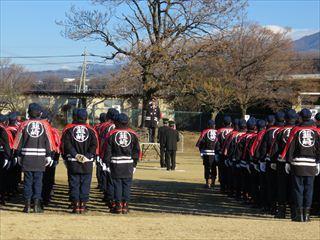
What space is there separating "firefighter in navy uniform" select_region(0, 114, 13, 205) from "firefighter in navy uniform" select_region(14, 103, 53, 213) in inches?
41.0

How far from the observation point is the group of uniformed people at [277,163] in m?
11.8

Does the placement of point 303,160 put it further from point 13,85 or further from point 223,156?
point 13,85

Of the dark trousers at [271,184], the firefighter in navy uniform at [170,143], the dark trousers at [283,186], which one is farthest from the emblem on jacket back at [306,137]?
the firefighter in navy uniform at [170,143]

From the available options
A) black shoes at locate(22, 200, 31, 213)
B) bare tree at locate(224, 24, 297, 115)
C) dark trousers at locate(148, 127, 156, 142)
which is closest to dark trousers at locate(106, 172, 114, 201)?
black shoes at locate(22, 200, 31, 213)

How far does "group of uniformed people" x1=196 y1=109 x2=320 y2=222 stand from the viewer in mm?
11750

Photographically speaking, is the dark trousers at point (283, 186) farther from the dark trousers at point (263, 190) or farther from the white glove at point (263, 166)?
the dark trousers at point (263, 190)

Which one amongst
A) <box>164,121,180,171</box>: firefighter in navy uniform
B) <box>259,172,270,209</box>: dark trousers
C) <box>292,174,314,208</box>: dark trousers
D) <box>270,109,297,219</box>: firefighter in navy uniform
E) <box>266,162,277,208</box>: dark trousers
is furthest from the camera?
<box>164,121,180,171</box>: firefighter in navy uniform

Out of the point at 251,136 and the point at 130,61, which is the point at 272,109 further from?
the point at 251,136

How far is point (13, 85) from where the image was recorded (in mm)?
70062

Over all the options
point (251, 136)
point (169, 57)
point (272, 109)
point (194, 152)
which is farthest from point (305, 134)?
point (272, 109)

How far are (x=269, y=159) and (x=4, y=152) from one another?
18.2 ft

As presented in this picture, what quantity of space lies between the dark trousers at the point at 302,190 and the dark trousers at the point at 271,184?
103 centimetres

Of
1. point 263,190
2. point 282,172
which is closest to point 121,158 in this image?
point 282,172

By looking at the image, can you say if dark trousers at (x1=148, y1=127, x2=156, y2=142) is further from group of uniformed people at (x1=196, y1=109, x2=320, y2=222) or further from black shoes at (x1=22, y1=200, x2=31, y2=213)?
black shoes at (x1=22, y1=200, x2=31, y2=213)
